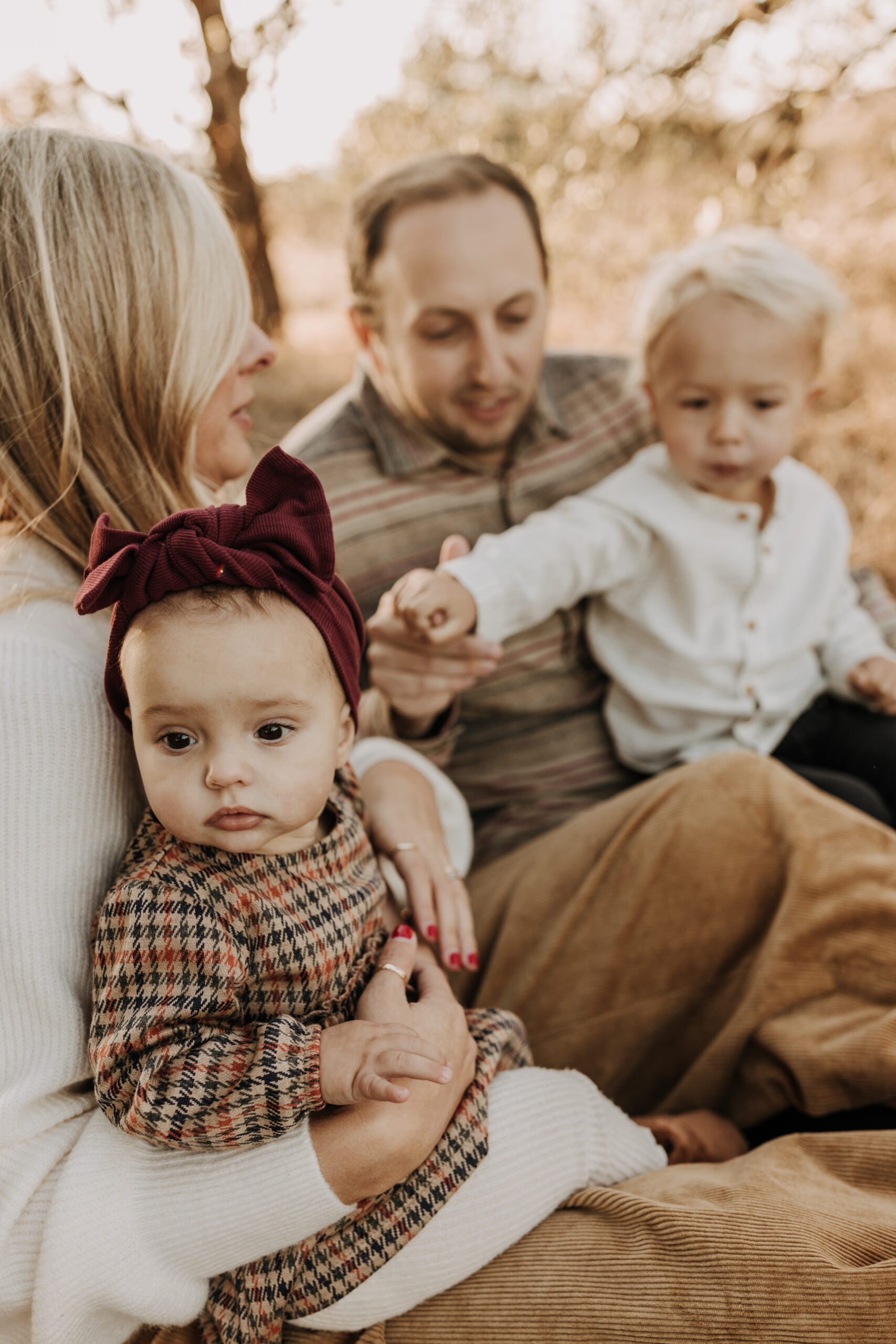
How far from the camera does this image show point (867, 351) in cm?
415

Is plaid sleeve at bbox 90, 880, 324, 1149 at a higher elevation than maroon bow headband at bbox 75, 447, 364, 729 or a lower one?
lower

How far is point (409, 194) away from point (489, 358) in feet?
1.34

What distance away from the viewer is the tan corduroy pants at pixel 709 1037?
112cm

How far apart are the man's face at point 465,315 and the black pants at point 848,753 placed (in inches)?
38.4

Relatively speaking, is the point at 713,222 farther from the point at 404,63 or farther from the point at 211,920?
the point at 211,920

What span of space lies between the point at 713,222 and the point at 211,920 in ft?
15.4

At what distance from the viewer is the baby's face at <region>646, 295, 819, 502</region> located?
1.99 metres

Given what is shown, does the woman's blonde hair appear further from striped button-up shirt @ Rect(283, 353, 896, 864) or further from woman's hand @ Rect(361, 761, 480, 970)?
striped button-up shirt @ Rect(283, 353, 896, 864)

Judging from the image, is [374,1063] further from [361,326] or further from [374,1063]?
[361,326]

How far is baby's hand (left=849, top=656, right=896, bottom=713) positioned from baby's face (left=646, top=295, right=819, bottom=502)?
0.49 m

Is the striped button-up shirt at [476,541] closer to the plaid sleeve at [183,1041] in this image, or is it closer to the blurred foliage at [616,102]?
the plaid sleeve at [183,1041]

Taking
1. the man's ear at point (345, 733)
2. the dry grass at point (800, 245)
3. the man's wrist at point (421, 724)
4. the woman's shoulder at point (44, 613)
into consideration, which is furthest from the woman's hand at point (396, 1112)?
the dry grass at point (800, 245)

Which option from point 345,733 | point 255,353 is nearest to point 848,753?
point 345,733

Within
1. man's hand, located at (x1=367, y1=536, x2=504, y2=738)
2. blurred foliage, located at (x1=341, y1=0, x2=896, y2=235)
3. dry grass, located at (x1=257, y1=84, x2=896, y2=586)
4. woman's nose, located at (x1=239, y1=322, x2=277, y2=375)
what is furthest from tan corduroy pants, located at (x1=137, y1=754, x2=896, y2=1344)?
blurred foliage, located at (x1=341, y1=0, x2=896, y2=235)
